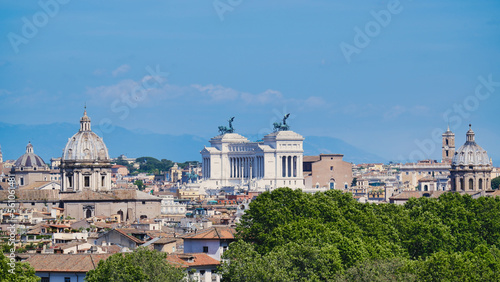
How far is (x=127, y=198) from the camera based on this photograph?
124 metres

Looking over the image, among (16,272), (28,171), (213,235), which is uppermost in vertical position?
(28,171)

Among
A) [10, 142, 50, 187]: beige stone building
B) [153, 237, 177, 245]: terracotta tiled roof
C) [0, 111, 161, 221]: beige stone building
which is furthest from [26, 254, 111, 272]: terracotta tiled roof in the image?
[10, 142, 50, 187]: beige stone building

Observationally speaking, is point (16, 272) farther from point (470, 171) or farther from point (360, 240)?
point (470, 171)

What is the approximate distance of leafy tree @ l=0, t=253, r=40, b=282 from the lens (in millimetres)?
48019

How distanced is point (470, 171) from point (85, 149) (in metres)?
39.5

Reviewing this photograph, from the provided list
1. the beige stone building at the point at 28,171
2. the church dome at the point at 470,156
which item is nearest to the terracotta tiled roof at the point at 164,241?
the church dome at the point at 470,156

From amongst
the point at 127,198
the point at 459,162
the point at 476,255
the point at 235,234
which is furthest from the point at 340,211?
the point at 459,162

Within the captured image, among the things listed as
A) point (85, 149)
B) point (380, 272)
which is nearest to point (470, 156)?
point (85, 149)

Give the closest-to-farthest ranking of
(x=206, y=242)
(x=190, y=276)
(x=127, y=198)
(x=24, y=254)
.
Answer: (x=190, y=276)
(x=24, y=254)
(x=206, y=242)
(x=127, y=198)

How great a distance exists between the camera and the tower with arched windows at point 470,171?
478 ft

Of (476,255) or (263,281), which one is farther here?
(476,255)

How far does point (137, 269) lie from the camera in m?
52.2

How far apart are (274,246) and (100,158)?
2798 inches

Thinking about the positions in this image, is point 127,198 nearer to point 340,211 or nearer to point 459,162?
point 459,162
